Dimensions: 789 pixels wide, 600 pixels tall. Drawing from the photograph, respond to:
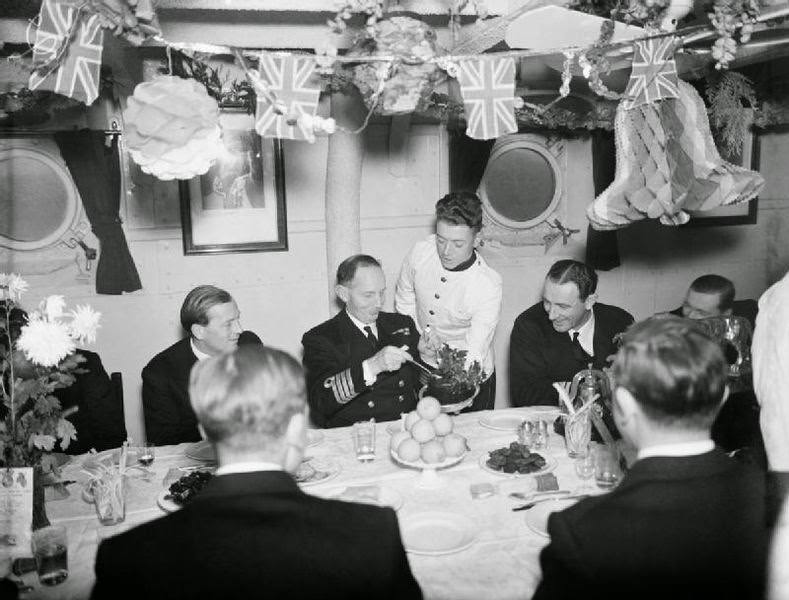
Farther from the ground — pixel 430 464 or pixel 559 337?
pixel 559 337

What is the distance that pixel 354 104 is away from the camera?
4.82 meters

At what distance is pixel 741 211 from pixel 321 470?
18.1 ft

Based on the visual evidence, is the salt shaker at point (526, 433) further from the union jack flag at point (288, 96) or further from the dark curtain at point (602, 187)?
the dark curtain at point (602, 187)

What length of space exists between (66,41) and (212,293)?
140 cm

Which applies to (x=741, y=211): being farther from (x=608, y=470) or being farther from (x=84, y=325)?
(x=84, y=325)

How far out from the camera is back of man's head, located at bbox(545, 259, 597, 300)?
3770mm

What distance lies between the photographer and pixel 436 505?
239 cm

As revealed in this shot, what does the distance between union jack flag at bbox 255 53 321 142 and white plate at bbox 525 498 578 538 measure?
1.74 m

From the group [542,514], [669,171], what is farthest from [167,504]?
[669,171]

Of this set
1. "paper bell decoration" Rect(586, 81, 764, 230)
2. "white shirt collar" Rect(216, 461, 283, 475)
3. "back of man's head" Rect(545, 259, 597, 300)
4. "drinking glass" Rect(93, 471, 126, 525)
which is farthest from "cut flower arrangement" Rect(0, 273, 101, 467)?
"back of man's head" Rect(545, 259, 597, 300)

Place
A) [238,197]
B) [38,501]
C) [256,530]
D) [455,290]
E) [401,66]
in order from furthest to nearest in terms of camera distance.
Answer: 1. [238,197]
2. [455,290]
3. [401,66]
4. [38,501]
5. [256,530]

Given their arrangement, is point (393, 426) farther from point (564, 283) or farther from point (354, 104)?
point (354, 104)

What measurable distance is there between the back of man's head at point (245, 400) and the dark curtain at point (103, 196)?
3561mm

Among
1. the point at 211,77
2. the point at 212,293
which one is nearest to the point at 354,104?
the point at 211,77
